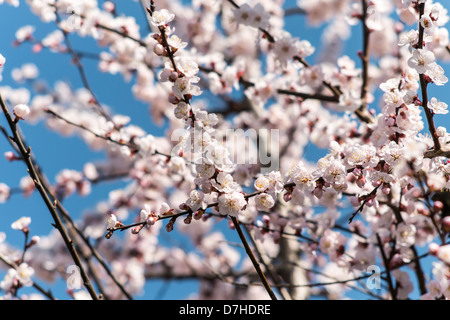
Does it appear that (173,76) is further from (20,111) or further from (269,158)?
(269,158)

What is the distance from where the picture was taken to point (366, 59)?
2734mm

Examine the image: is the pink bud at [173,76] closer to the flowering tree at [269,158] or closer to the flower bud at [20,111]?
the flowering tree at [269,158]

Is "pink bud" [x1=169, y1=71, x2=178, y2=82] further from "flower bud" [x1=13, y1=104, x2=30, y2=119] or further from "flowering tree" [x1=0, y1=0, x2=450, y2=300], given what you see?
"flower bud" [x1=13, y1=104, x2=30, y2=119]

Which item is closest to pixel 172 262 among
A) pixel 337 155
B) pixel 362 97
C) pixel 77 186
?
pixel 77 186

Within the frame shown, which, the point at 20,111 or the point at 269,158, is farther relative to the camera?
the point at 269,158

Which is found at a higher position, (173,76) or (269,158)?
(269,158)

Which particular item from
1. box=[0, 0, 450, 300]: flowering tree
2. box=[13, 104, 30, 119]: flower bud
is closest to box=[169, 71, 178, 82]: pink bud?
box=[0, 0, 450, 300]: flowering tree

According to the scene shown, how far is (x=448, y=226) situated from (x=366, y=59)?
63.1 inches

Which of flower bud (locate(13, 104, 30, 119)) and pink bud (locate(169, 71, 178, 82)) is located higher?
pink bud (locate(169, 71, 178, 82))

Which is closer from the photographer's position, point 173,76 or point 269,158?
point 173,76

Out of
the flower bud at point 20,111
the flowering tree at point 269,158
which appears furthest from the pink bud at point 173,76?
the flower bud at point 20,111

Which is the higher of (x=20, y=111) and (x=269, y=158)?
(x=269, y=158)

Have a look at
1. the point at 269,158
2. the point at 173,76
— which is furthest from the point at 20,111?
the point at 269,158

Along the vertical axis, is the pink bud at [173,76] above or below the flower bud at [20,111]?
above
